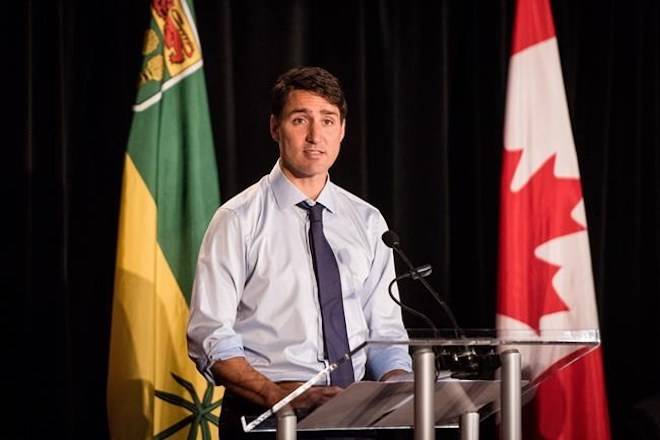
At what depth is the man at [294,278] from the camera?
2.94m

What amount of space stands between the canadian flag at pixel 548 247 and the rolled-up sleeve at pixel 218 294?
1871 mm

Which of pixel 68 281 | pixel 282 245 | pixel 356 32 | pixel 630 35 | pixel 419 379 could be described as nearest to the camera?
pixel 419 379

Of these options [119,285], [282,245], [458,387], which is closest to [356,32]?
[119,285]

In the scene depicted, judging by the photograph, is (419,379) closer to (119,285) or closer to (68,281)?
(119,285)

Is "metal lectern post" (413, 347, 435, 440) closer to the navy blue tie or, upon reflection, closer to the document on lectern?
the document on lectern

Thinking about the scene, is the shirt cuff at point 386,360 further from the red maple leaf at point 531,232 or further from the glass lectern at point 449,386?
the red maple leaf at point 531,232

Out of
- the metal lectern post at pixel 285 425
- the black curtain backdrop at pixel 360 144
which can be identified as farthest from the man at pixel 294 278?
the black curtain backdrop at pixel 360 144

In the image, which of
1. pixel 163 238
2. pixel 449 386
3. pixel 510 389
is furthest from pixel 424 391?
pixel 163 238

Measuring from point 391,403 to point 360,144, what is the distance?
2.57 m

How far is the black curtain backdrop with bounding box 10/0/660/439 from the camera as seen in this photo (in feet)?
14.3

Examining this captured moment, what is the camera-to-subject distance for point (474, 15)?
5.04 meters

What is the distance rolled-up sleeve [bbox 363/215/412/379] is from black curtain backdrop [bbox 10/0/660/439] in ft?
4.08

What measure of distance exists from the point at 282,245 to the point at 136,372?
1279 millimetres

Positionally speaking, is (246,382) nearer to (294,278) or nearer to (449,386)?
(294,278)
